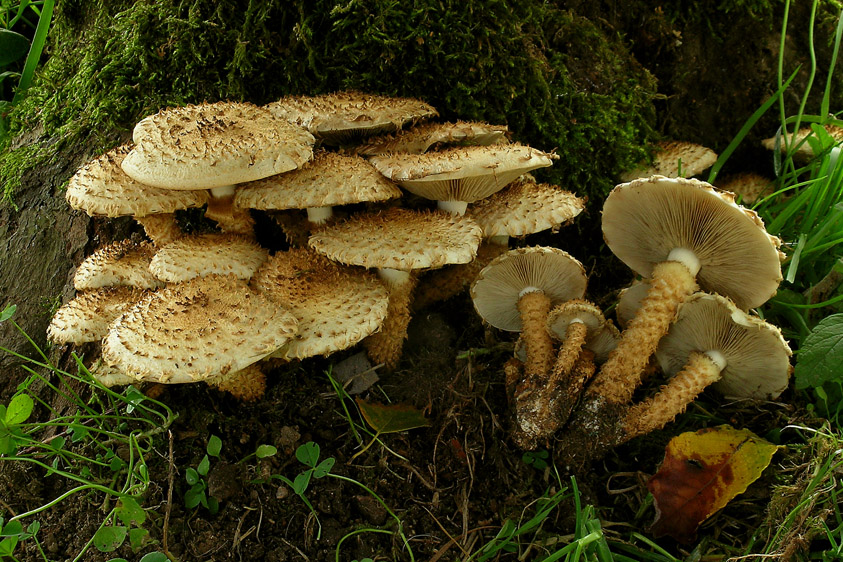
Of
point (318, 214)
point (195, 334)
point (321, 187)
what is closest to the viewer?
point (195, 334)

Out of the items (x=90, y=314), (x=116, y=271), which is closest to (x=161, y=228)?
(x=116, y=271)

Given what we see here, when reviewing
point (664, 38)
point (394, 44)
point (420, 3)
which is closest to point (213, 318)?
point (394, 44)

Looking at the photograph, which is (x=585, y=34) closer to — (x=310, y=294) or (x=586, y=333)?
(x=586, y=333)

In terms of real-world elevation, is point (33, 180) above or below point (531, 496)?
above

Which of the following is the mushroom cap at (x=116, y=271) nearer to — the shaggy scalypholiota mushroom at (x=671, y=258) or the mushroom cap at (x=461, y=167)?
the mushroom cap at (x=461, y=167)

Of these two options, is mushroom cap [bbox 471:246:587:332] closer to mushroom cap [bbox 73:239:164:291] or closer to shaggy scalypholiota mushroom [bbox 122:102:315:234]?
shaggy scalypholiota mushroom [bbox 122:102:315:234]

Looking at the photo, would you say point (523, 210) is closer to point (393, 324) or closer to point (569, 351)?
point (569, 351)
